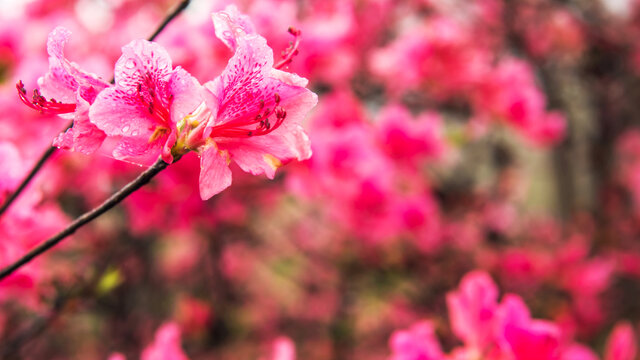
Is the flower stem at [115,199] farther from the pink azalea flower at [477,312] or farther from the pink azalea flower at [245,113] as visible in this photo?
the pink azalea flower at [477,312]

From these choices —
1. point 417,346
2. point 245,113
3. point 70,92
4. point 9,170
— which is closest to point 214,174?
point 245,113

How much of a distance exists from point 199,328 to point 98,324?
1340 mm

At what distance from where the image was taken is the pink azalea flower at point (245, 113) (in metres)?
0.58


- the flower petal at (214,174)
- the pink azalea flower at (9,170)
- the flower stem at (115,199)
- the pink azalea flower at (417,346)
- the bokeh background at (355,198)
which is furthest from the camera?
the bokeh background at (355,198)

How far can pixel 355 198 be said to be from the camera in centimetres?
217

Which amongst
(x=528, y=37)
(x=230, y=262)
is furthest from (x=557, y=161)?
(x=230, y=262)

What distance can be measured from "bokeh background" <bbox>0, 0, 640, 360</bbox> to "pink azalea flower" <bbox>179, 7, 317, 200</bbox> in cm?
A: 37

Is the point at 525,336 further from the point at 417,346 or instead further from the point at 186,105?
the point at 186,105

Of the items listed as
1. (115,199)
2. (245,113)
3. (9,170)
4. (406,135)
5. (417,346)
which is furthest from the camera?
(406,135)

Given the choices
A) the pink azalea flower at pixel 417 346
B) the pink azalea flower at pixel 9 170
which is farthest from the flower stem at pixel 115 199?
the pink azalea flower at pixel 417 346

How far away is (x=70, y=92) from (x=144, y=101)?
3.3 inches

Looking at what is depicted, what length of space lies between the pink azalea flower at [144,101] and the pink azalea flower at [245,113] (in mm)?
23

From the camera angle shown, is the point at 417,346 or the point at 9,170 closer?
the point at 9,170

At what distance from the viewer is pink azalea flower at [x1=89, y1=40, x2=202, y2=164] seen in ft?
1.90
